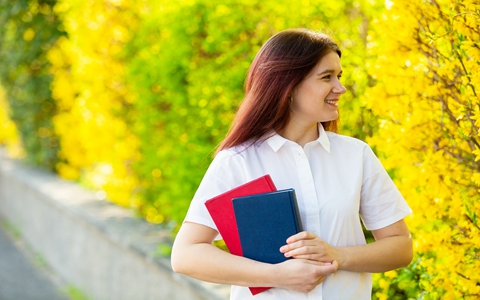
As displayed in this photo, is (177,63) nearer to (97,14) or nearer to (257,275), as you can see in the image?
(97,14)

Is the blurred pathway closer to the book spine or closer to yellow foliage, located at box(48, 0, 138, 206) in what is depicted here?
yellow foliage, located at box(48, 0, 138, 206)

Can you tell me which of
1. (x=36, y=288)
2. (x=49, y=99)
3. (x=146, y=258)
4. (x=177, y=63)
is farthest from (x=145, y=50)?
(x=49, y=99)

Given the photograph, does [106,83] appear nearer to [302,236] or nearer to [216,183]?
[216,183]

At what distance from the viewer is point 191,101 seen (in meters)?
4.48

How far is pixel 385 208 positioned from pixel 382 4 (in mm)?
1825

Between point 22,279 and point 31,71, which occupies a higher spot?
point 31,71

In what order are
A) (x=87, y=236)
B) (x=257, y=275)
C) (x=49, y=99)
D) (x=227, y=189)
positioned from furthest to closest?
1. (x=49, y=99)
2. (x=87, y=236)
3. (x=227, y=189)
4. (x=257, y=275)

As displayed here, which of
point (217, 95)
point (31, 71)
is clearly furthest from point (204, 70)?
point (31, 71)

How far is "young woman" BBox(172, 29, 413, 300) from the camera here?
1.98 meters

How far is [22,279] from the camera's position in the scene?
644 centimetres

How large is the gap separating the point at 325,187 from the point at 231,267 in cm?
39

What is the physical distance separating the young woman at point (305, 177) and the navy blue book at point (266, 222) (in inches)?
1.8

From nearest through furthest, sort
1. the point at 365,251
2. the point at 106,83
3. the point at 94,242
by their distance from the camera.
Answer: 1. the point at 365,251
2. the point at 94,242
3. the point at 106,83

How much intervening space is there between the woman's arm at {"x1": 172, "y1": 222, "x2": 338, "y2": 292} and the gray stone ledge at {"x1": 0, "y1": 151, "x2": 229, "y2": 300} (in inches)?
60.9
